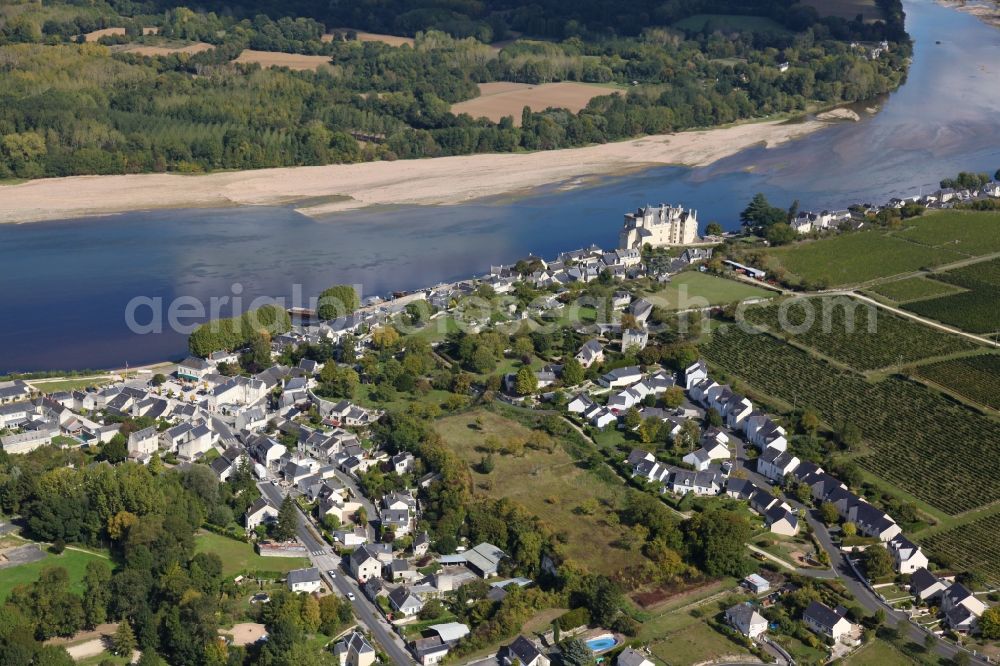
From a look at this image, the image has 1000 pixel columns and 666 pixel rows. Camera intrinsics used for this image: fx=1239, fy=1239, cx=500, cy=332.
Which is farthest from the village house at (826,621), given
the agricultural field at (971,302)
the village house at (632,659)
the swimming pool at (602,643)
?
the agricultural field at (971,302)

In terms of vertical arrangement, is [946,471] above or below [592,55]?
below

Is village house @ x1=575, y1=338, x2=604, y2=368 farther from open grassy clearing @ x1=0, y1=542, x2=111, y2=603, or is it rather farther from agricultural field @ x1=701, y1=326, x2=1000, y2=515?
open grassy clearing @ x1=0, y1=542, x2=111, y2=603

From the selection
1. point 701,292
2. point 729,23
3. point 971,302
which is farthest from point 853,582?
point 729,23

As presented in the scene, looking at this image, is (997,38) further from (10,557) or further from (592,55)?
(10,557)

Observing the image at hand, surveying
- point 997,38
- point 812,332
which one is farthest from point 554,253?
point 997,38

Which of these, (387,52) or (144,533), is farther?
(387,52)
